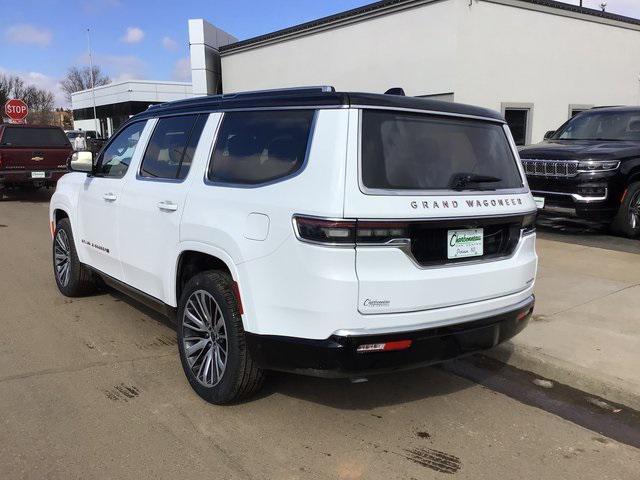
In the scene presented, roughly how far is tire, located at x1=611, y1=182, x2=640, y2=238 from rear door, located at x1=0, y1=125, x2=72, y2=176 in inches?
505

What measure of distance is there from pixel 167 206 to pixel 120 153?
1356mm

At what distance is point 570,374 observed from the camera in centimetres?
400

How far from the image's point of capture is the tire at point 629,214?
8406 millimetres

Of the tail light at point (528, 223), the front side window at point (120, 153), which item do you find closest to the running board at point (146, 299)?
the front side window at point (120, 153)

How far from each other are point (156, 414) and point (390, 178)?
2.02m

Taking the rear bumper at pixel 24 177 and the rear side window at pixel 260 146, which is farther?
the rear bumper at pixel 24 177

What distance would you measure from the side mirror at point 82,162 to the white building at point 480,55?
1069cm

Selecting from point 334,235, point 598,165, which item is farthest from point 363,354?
point 598,165

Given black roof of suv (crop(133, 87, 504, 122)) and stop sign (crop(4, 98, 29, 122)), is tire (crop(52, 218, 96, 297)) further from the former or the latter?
stop sign (crop(4, 98, 29, 122))

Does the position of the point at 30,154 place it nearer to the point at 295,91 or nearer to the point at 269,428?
the point at 295,91

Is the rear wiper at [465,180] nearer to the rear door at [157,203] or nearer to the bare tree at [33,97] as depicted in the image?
the rear door at [157,203]

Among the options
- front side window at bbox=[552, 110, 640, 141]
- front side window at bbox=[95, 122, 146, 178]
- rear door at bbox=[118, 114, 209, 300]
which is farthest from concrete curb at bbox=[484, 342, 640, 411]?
front side window at bbox=[552, 110, 640, 141]

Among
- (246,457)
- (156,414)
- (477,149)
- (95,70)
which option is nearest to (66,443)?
(156,414)

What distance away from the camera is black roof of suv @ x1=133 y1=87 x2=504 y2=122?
2934 mm
